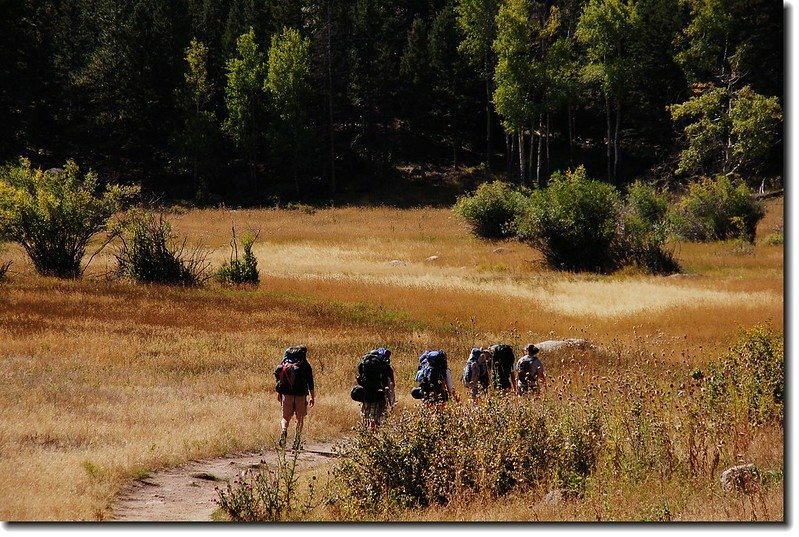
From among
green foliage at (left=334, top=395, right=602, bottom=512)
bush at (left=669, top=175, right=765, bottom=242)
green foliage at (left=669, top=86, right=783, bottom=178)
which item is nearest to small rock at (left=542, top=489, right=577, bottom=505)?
green foliage at (left=334, top=395, right=602, bottom=512)

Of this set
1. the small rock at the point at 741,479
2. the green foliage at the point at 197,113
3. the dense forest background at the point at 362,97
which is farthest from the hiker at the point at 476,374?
the green foliage at the point at 197,113

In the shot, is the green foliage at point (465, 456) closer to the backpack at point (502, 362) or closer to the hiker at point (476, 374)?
the hiker at point (476, 374)

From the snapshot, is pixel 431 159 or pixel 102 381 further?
pixel 431 159

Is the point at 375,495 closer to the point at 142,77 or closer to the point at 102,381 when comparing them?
the point at 102,381

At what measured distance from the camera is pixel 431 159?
76.8m

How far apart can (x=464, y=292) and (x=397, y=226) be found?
26955mm

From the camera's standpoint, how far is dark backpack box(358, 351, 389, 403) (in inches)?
488

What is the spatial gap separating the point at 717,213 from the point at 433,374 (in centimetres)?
3770

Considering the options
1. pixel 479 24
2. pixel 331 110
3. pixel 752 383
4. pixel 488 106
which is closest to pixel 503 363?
pixel 752 383

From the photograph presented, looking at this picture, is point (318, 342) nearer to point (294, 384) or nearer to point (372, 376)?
point (294, 384)

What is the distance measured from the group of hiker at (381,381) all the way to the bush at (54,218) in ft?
76.8

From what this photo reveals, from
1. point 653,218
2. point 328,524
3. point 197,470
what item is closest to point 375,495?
point 328,524

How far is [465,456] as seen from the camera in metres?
8.73

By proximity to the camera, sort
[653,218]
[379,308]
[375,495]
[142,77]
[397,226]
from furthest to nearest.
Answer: [142,77]
[397,226]
[653,218]
[379,308]
[375,495]
